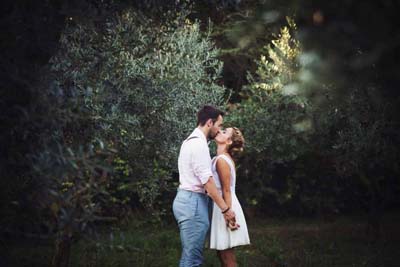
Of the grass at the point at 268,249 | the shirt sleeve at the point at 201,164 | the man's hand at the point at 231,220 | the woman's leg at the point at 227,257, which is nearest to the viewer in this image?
the shirt sleeve at the point at 201,164

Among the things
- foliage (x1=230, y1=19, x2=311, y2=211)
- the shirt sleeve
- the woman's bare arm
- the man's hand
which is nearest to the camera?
the shirt sleeve

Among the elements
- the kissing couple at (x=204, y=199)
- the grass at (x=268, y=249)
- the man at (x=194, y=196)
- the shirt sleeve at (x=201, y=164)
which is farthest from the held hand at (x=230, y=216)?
the grass at (x=268, y=249)

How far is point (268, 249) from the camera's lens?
10.6m

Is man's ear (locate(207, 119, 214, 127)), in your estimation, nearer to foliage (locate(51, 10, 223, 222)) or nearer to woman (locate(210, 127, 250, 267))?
woman (locate(210, 127, 250, 267))

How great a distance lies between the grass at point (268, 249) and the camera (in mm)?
9391

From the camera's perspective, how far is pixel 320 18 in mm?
2393

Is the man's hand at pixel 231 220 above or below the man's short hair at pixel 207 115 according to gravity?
below

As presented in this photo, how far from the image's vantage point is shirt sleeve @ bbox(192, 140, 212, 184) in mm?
6172

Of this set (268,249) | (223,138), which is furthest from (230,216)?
(268,249)

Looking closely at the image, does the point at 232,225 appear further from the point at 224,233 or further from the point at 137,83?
the point at 137,83

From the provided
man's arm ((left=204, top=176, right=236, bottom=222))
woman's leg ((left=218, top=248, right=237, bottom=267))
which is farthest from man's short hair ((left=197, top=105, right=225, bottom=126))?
woman's leg ((left=218, top=248, right=237, bottom=267))

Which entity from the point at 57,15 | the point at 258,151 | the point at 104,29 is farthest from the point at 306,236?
the point at 57,15

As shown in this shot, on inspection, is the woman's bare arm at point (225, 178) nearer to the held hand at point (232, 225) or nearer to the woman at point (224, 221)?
the woman at point (224, 221)

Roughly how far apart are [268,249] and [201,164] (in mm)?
4977
